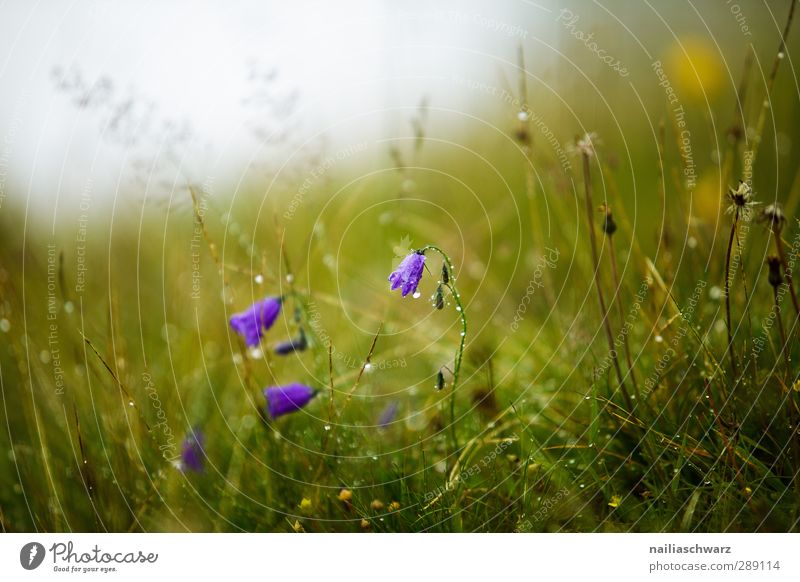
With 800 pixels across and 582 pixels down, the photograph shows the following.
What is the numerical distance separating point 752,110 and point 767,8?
0.39 m

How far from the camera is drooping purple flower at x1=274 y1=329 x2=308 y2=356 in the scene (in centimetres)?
198

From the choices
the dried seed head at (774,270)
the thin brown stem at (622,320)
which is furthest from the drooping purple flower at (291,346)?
the dried seed head at (774,270)

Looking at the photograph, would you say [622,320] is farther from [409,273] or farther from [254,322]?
[254,322]

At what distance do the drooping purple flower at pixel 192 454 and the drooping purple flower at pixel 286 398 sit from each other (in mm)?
277

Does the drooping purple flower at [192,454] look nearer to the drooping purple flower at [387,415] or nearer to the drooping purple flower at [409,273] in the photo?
the drooping purple flower at [387,415]

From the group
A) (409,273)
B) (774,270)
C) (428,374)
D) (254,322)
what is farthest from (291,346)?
(774,270)

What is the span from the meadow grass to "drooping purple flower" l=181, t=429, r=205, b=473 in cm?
2

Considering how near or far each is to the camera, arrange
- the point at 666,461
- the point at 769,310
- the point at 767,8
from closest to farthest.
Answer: the point at 666,461 < the point at 769,310 < the point at 767,8

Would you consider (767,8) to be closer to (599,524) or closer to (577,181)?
(577,181)

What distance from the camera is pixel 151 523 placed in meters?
1.82

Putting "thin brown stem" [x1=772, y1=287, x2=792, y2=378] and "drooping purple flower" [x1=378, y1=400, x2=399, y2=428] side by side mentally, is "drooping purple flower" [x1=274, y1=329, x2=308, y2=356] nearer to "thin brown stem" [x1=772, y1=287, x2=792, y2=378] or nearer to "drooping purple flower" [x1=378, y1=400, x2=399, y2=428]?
"drooping purple flower" [x1=378, y1=400, x2=399, y2=428]

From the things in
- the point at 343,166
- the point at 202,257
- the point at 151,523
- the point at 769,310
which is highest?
the point at 343,166

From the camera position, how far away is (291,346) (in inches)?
80.0
